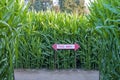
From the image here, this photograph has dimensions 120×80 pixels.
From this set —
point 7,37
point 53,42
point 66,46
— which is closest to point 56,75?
point 66,46

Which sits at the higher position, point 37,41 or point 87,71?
point 37,41

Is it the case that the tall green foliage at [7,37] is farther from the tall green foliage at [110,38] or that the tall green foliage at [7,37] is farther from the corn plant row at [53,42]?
the corn plant row at [53,42]

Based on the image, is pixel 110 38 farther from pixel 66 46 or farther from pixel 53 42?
pixel 53 42

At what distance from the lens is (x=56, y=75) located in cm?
704

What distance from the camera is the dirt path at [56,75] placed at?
669 cm

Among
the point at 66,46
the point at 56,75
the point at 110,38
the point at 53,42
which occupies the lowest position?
the point at 56,75

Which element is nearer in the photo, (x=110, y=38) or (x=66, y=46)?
(x=110, y=38)

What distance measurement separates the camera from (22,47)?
7703 millimetres

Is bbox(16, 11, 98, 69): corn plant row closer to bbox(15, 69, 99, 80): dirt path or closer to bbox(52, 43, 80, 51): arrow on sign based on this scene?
bbox(52, 43, 80, 51): arrow on sign

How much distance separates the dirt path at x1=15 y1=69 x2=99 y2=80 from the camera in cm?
669

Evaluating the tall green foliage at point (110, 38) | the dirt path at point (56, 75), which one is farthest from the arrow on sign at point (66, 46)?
the tall green foliage at point (110, 38)

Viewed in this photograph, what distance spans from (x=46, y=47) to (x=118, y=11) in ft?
16.6

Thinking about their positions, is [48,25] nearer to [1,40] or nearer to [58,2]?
[1,40]

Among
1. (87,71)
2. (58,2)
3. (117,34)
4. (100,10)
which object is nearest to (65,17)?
(87,71)
